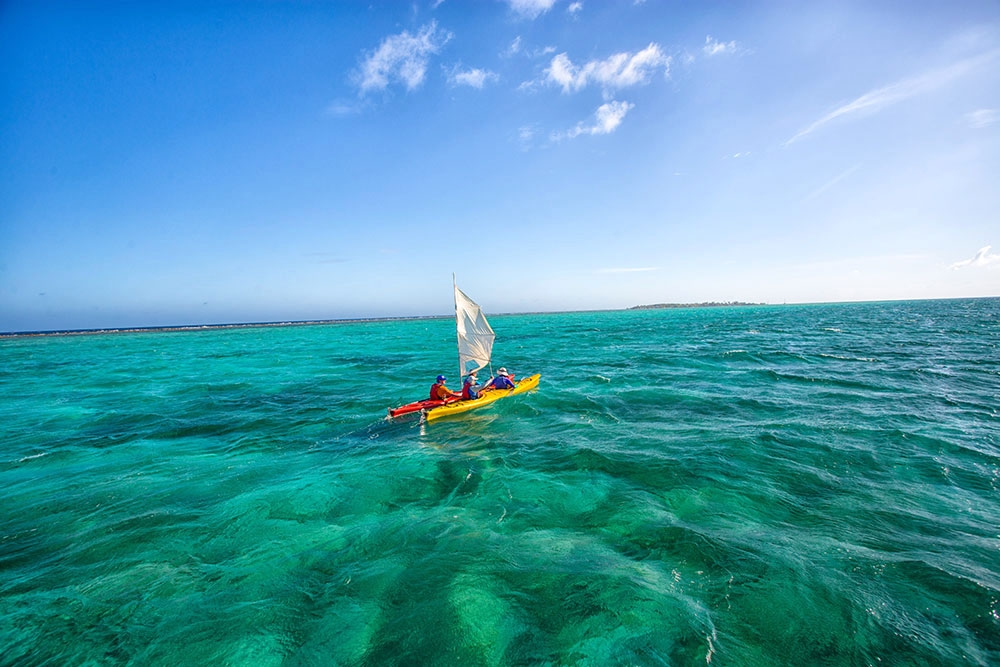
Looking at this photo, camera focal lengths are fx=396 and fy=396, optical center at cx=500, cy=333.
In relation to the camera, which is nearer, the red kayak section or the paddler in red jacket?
the red kayak section

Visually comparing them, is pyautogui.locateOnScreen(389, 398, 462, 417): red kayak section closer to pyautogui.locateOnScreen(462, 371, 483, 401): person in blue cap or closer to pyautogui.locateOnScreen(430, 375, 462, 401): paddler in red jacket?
pyautogui.locateOnScreen(430, 375, 462, 401): paddler in red jacket

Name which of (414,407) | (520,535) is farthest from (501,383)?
(520,535)

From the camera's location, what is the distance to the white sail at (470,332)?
2031 centimetres

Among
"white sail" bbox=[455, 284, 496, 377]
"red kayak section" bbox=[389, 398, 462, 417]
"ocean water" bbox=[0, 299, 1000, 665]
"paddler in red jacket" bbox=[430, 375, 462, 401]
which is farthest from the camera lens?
"white sail" bbox=[455, 284, 496, 377]

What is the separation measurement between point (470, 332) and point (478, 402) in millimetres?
3696

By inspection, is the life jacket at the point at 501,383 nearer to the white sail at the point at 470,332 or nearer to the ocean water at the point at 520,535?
the white sail at the point at 470,332

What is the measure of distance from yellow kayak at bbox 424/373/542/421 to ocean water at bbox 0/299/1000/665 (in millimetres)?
511

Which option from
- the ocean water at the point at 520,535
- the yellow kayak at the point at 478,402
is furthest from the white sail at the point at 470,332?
the ocean water at the point at 520,535

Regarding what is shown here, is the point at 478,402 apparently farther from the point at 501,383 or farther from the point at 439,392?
the point at 439,392

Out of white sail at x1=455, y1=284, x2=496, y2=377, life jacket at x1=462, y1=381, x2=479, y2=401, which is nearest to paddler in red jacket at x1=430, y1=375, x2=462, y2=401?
life jacket at x1=462, y1=381, x2=479, y2=401

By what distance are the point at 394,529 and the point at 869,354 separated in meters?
40.9

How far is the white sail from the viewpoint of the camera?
800 inches

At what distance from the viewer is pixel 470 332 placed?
68.5 feet

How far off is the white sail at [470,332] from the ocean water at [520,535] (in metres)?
3.08
